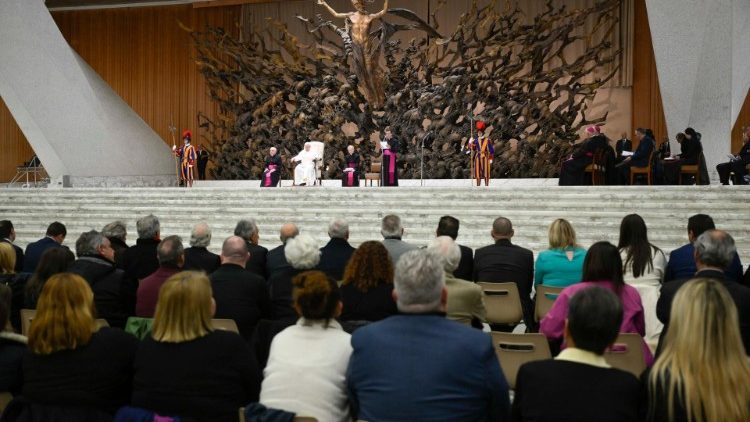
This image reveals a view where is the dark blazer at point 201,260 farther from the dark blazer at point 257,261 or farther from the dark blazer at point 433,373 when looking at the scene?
the dark blazer at point 433,373

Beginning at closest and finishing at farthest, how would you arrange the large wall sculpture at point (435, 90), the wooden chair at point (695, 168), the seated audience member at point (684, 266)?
the seated audience member at point (684, 266) < the wooden chair at point (695, 168) < the large wall sculpture at point (435, 90)

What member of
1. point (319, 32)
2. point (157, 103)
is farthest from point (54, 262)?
point (157, 103)

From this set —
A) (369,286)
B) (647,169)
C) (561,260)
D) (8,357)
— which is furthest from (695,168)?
(8,357)

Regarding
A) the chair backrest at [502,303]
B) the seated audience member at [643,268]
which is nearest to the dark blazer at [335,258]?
the chair backrest at [502,303]

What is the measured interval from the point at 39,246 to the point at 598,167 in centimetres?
935

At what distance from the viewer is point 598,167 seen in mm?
13008

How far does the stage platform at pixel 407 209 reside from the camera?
9531mm

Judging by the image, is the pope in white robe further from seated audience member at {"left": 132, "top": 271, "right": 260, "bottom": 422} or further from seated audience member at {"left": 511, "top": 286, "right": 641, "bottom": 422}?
seated audience member at {"left": 511, "top": 286, "right": 641, "bottom": 422}

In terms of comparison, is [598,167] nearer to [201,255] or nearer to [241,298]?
[201,255]

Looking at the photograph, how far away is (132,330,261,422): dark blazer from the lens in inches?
101

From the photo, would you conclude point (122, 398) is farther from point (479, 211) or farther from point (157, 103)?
point (157, 103)

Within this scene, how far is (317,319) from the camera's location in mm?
2662

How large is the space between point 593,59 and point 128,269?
1416cm

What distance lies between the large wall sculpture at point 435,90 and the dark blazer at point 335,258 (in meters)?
11.6
